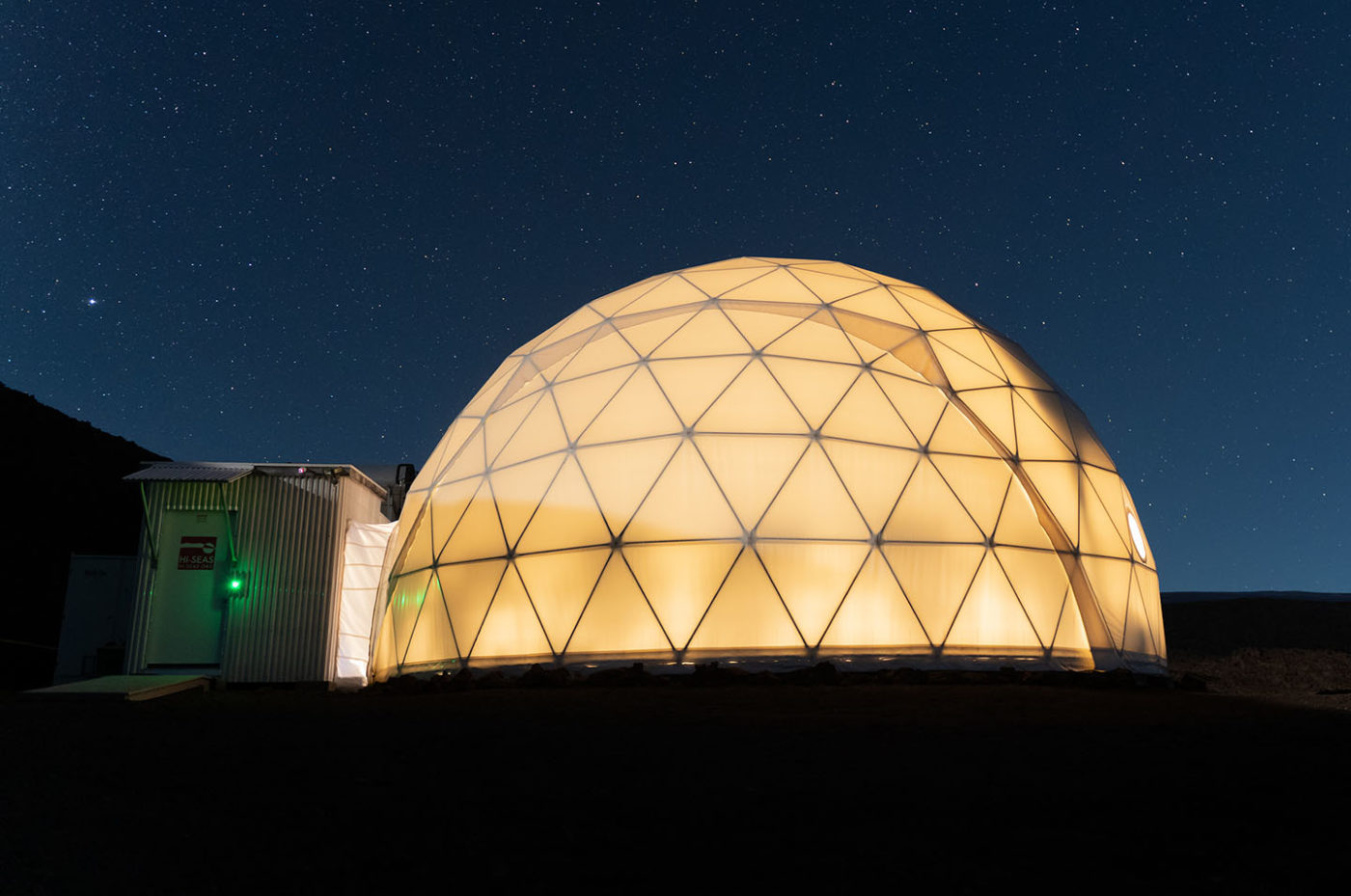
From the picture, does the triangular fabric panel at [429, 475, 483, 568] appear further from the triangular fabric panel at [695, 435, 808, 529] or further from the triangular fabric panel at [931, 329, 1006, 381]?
the triangular fabric panel at [931, 329, 1006, 381]

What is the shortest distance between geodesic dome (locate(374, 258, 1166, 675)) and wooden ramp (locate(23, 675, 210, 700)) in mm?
3388

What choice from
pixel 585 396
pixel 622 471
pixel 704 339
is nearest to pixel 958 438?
pixel 704 339

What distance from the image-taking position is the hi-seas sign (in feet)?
57.5

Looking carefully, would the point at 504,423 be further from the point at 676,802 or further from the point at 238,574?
the point at 676,802

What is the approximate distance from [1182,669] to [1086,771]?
1961cm

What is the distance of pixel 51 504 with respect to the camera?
45.9 meters

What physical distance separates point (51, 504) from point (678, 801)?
5091 cm

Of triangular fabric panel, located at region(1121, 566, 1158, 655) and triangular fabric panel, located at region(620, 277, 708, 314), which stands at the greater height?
triangular fabric panel, located at region(620, 277, 708, 314)

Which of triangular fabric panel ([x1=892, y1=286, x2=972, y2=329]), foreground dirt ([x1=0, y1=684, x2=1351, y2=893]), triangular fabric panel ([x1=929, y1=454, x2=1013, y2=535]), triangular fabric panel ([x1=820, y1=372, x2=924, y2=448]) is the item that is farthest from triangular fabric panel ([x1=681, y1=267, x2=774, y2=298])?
foreground dirt ([x1=0, y1=684, x2=1351, y2=893])

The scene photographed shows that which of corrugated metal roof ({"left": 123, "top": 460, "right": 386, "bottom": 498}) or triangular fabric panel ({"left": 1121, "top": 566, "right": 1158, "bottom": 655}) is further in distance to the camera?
corrugated metal roof ({"left": 123, "top": 460, "right": 386, "bottom": 498})

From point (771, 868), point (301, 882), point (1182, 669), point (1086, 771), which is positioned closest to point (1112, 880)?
point (771, 868)

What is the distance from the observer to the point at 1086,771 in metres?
6.01

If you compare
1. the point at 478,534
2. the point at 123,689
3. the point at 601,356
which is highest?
the point at 601,356

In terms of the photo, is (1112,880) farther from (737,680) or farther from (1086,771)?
(737,680)
